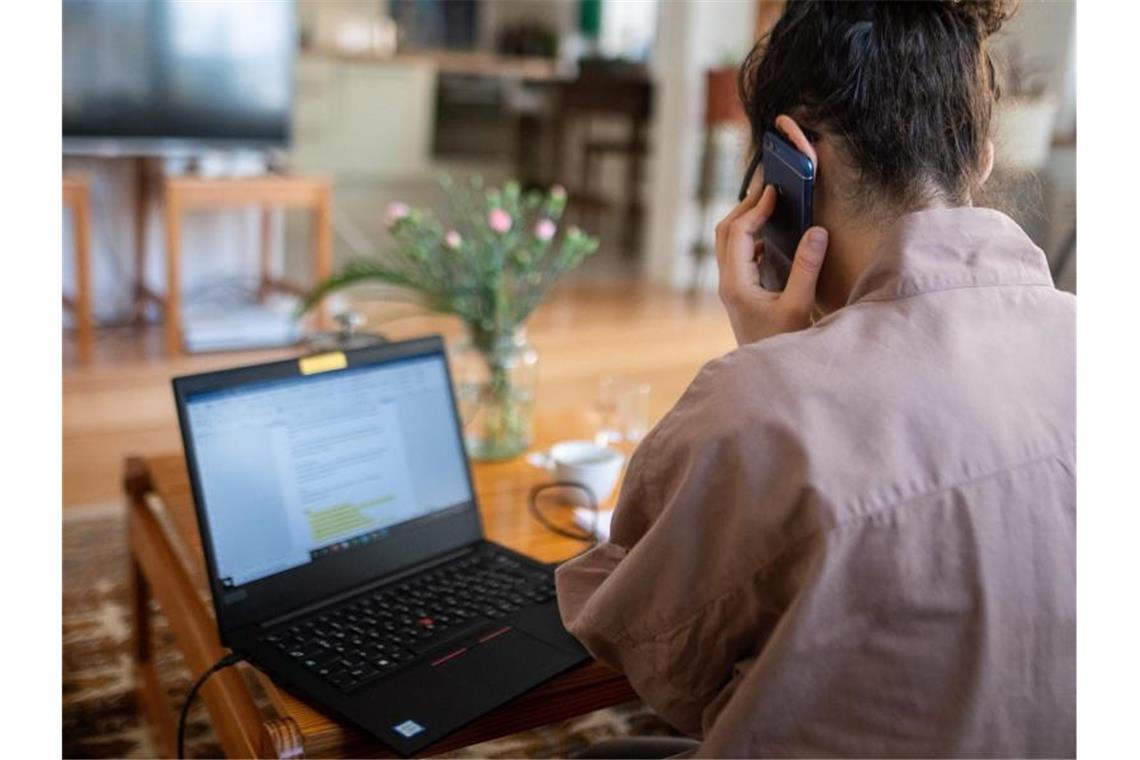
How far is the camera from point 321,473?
46.4 inches

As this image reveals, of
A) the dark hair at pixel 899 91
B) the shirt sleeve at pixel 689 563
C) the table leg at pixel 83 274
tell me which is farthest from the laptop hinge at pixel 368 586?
the table leg at pixel 83 274

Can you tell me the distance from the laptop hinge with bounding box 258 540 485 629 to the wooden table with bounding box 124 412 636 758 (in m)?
0.06

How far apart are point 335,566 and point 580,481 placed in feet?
1.53

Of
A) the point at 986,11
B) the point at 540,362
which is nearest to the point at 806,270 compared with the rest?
the point at 986,11

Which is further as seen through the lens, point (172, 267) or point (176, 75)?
point (176, 75)

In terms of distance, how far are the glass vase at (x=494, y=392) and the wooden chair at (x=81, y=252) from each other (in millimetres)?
2283

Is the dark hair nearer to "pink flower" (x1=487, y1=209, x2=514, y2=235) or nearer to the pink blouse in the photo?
the pink blouse

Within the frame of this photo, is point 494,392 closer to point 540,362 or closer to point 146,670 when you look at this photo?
point 146,670

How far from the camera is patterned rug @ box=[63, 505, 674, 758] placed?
1.74 meters

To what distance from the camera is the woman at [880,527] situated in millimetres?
689

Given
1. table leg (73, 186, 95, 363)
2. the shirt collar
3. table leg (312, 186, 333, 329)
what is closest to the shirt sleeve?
the shirt collar

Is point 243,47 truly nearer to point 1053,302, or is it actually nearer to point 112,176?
point 112,176

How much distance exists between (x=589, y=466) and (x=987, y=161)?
0.78 m
